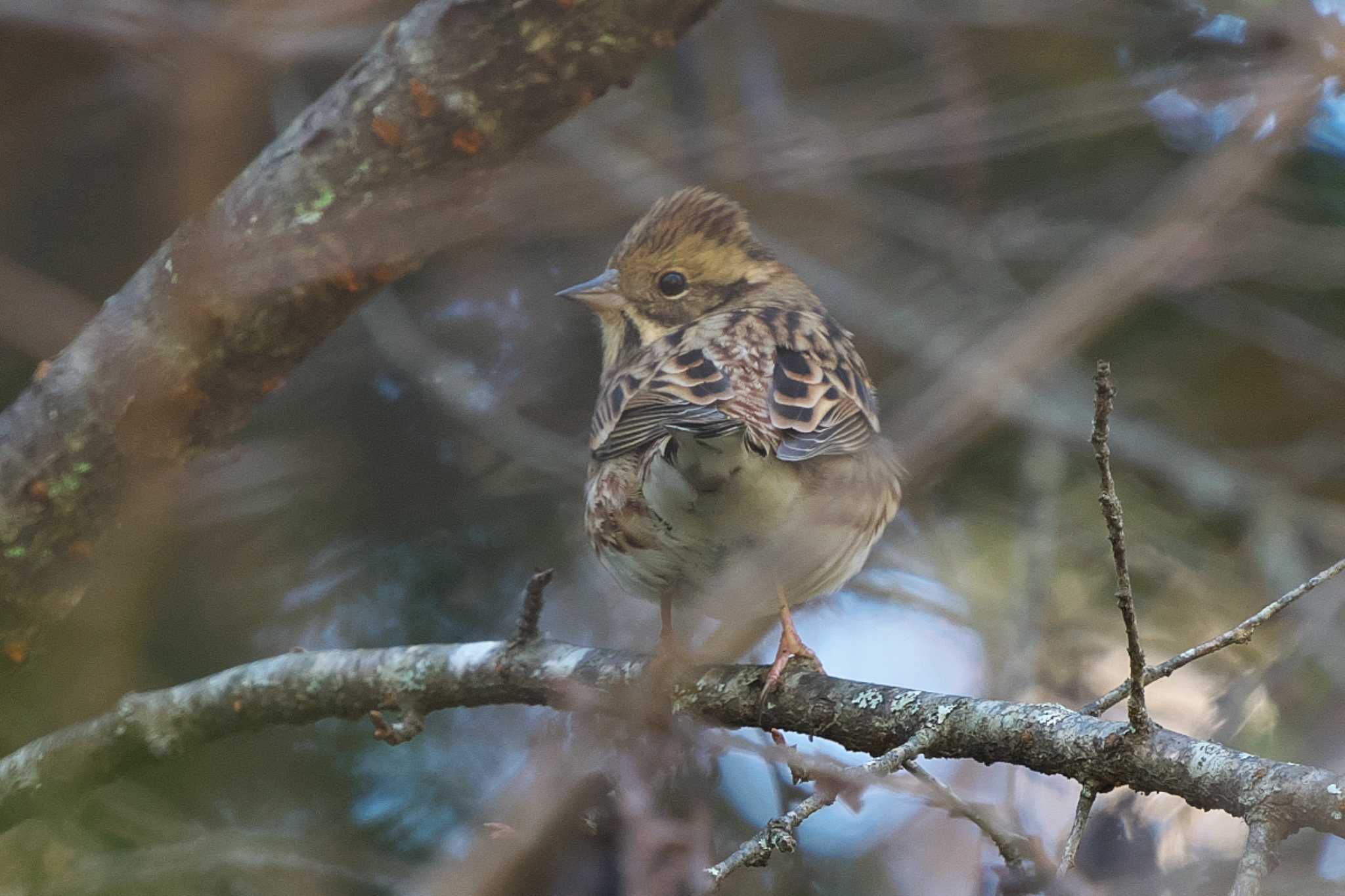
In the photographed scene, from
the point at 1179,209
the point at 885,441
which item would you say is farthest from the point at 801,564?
the point at 1179,209

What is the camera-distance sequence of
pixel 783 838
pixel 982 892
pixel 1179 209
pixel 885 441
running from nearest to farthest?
pixel 783 838 < pixel 982 892 < pixel 885 441 < pixel 1179 209

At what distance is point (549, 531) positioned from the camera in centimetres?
610

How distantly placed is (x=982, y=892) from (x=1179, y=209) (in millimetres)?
3004

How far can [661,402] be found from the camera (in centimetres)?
378

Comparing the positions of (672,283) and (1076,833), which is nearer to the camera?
(1076,833)

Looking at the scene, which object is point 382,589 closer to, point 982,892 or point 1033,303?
point 1033,303

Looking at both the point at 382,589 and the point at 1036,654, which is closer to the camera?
the point at 1036,654

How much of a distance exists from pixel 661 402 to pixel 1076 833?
1939 mm

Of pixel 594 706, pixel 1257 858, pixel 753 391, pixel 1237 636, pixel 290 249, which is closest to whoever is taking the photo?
pixel 1257 858

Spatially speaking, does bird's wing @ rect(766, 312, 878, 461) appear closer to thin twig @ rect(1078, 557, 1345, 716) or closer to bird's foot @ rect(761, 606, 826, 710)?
bird's foot @ rect(761, 606, 826, 710)

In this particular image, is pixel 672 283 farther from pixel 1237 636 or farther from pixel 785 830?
pixel 1237 636

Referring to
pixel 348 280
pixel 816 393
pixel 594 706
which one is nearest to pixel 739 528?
pixel 816 393

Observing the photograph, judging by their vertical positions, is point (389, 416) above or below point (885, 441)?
above

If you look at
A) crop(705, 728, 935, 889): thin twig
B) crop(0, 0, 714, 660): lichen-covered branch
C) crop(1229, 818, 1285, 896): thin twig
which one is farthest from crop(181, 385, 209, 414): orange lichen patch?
crop(1229, 818, 1285, 896): thin twig
